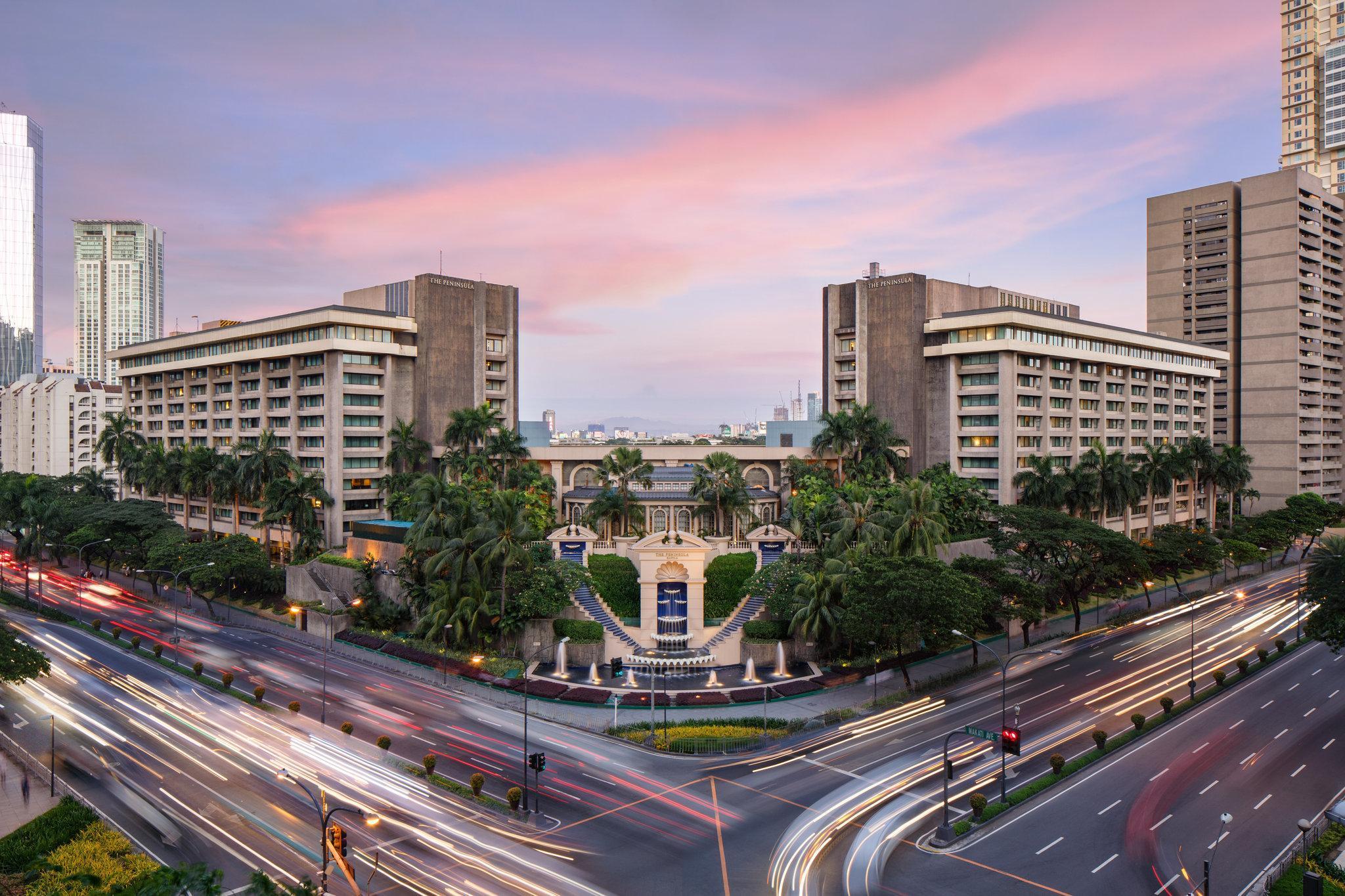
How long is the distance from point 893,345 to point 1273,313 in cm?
8977

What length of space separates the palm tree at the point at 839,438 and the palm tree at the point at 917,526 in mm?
22489

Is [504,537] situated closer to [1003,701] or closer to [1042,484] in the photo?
[1003,701]

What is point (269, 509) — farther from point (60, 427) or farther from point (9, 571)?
point (60, 427)

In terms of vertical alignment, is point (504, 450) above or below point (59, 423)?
below

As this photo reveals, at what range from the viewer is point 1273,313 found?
14088cm

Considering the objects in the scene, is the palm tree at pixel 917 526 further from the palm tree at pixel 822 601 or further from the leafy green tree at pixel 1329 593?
the leafy green tree at pixel 1329 593

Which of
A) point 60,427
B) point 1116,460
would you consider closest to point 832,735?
point 1116,460

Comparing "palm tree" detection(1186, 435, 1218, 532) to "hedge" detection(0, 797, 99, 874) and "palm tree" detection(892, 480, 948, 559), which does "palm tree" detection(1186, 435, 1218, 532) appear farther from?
"hedge" detection(0, 797, 99, 874)

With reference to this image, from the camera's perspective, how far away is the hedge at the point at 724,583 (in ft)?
230

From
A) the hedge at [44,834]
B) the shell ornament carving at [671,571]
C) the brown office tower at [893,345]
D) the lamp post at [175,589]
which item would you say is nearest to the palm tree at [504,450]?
the shell ornament carving at [671,571]

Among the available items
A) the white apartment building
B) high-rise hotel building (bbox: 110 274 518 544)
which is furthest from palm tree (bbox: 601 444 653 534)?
the white apartment building

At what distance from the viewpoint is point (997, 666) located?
61500mm

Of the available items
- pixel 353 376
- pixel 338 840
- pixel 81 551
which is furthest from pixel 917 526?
pixel 81 551

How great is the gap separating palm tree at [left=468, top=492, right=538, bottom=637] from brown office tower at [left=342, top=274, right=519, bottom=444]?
39584mm
